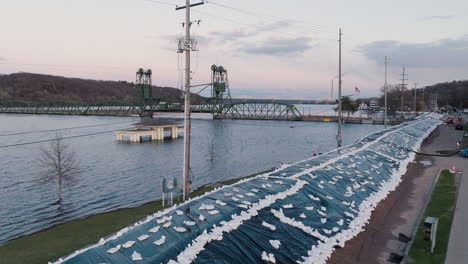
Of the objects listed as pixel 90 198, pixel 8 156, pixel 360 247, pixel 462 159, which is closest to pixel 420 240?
pixel 360 247

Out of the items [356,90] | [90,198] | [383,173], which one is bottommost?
[90,198]

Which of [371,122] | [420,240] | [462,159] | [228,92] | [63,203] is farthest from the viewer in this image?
[228,92]

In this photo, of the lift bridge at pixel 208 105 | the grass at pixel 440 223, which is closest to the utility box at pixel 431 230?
the grass at pixel 440 223

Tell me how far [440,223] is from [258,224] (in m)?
8.81

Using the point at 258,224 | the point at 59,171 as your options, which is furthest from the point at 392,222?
the point at 59,171

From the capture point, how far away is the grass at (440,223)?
11547mm

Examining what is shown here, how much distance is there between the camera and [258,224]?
11242 mm

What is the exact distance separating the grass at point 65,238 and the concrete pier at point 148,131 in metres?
41.9

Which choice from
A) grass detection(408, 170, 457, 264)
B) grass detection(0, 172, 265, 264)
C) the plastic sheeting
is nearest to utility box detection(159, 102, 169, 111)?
grass detection(0, 172, 265, 264)

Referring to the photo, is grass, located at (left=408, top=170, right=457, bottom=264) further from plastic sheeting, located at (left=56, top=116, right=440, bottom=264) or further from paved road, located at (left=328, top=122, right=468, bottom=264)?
plastic sheeting, located at (left=56, top=116, right=440, bottom=264)

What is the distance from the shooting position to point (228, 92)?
436 ft

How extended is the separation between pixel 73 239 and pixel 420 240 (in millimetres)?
14244

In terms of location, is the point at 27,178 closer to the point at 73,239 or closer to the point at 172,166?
the point at 172,166

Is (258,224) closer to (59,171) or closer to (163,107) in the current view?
(59,171)
